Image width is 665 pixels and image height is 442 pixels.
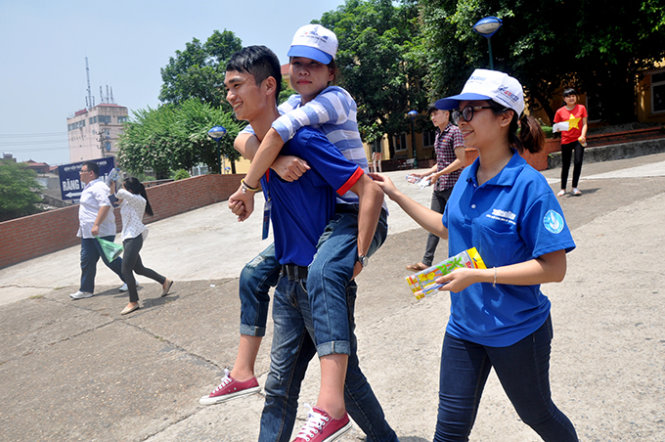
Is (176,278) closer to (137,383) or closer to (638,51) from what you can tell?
(137,383)

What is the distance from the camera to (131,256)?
635cm

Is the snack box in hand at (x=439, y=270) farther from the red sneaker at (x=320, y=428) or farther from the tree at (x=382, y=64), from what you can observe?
the tree at (x=382, y=64)

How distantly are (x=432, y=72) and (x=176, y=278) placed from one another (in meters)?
19.1

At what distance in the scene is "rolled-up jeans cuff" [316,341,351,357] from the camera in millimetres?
1773

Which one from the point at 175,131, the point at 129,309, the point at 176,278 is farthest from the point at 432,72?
the point at 129,309

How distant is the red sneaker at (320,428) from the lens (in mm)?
1642

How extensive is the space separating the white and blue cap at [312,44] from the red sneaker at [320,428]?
140 cm

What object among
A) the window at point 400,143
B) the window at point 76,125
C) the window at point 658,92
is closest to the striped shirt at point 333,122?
the window at point 658,92

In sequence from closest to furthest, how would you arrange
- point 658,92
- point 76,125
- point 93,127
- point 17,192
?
point 658,92 → point 17,192 → point 93,127 → point 76,125

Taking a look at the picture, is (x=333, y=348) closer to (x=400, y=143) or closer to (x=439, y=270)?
(x=439, y=270)

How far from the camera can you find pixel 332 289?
1.82 m

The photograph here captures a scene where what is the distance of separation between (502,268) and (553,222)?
230mm

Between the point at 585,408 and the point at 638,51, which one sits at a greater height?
the point at 638,51

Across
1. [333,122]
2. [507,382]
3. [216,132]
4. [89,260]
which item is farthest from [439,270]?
[216,132]
